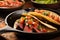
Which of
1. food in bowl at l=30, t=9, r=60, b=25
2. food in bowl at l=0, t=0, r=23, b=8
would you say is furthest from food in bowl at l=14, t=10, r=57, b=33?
food in bowl at l=0, t=0, r=23, b=8

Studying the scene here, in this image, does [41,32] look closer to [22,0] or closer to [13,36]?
[13,36]

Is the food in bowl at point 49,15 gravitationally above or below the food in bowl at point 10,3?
below

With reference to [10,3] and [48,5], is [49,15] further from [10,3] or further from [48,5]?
[10,3]

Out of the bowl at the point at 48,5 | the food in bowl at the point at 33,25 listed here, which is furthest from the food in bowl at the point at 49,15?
the bowl at the point at 48,5

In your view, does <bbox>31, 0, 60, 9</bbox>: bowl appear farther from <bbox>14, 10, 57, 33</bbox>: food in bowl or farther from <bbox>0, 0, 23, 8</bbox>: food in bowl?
<bbox>14, 10, 57, 33</bbox>: food in bowl

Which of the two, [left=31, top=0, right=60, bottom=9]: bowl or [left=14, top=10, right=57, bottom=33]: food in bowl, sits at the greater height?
[left=31, top=0, right=60, bottom=9]: bowl

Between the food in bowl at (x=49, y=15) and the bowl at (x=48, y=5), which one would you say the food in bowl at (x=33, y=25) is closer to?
the food in bowl at (x=49, y=15)

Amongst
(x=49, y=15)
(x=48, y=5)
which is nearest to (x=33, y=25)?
(x=49, y=15)

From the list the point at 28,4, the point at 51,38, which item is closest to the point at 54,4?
the point at 28,4
